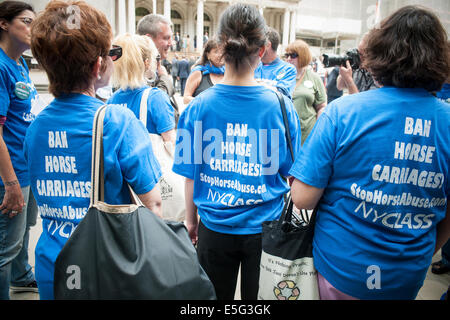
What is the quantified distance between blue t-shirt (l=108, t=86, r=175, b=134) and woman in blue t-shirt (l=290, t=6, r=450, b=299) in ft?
4.09

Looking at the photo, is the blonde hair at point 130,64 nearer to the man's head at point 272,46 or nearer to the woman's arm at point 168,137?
the woman's arm at point 168,137

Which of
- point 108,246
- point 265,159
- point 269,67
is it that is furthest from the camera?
point 269,67

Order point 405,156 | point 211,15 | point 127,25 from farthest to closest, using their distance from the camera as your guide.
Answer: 1. point 211,15
2. point 127,25
3. point 405,156

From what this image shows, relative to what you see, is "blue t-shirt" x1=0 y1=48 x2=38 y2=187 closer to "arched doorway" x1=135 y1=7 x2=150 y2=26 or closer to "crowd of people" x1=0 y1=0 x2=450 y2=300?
"crowd of people" x1=0 y1=0 x2=450 y2=300

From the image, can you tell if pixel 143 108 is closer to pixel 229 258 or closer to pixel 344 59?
pixel 229 258

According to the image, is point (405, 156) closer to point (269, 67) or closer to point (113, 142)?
point (113, 142)

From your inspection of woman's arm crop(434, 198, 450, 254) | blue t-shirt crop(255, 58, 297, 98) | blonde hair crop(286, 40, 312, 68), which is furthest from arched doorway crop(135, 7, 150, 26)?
woman's arm crop(434, 198, 450, 254)

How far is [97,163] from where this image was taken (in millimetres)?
1089

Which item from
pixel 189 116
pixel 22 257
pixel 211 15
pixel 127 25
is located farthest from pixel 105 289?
pixel 211 15

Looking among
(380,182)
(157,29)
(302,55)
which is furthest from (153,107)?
(302,55)

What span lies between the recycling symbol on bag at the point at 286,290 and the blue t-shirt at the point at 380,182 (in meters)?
0.14

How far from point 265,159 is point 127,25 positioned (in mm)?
37900

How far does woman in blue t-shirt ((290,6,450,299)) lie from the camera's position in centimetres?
110
